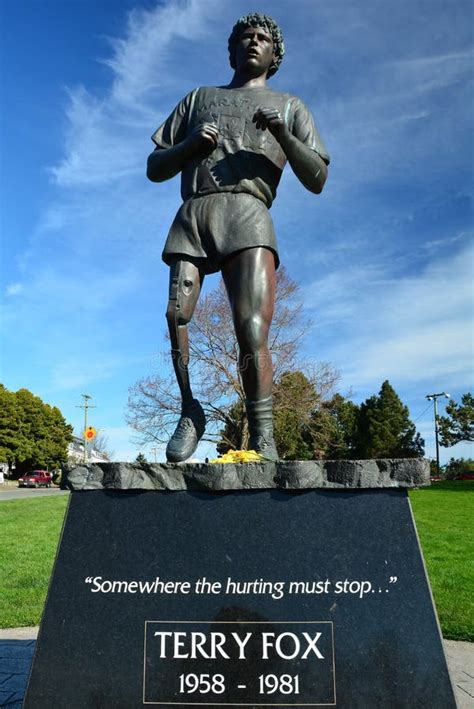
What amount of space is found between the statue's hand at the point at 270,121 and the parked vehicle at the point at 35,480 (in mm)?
43797

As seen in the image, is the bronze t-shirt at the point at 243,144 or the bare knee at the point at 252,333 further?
the bronze t-shirt at the point at 243,144

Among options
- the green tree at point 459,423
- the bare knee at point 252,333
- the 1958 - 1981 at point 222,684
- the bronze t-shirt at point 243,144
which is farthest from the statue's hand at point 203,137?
the green tree at point 459,423

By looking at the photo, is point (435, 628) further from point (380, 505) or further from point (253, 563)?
point (253, 563)

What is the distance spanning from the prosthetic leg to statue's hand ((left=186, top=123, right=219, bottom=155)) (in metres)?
0.73

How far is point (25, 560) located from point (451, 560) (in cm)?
660

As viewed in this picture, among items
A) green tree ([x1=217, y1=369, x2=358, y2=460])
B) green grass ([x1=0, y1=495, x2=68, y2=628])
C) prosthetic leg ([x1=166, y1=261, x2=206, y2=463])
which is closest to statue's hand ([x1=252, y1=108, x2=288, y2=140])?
prosthetic leg ([x1=166, y1=261, x2=206, y2=463])

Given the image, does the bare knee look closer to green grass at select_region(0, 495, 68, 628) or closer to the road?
green grass at select_region(0, 495, 68, 628)

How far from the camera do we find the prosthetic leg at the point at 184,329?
3.68 meters

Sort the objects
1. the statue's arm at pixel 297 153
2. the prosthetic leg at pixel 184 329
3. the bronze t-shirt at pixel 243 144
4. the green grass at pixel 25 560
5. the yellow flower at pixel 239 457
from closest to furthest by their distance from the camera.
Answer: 1. the yellow flower at pixel 239 457
2. the statue's arm at pixel 297 153
3. the prosthetic leg at pixel 184 329
4. the bronze t-shirt at pixel 243 144
5. the green grass at pixel 25 560

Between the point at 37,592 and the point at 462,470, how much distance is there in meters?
48.4

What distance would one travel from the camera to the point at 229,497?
2908 mm

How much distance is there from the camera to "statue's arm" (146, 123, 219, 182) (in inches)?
146

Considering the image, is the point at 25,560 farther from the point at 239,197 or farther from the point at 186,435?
the point at 239,197

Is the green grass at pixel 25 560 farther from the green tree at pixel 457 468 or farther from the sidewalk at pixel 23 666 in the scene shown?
the green tree at pixel 457 468
